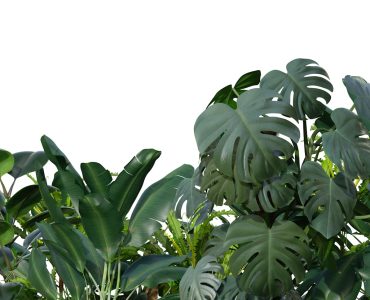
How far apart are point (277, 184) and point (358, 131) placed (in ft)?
1.27

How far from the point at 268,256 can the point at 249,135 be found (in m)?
0.46

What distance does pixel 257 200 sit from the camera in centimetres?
294

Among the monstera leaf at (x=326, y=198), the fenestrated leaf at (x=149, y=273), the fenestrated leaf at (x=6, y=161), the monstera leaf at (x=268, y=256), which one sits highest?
the fenestrated leaf at (x=6, y=161)

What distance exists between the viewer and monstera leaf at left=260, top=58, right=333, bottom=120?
3100 millimetres

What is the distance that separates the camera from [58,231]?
144 inches

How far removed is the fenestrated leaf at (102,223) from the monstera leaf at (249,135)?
0.81 m

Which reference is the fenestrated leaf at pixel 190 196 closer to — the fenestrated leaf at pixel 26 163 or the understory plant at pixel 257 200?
the understory plant at pixel 257 200

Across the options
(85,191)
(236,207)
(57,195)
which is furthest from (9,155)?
(236,207)

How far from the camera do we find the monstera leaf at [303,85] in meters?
3.10

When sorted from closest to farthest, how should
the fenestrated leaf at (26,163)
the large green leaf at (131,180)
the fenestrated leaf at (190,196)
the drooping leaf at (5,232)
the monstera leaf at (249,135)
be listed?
the monstera leaf at (249,135), the fenestrated leaf at (190,196), the large green leaf at (131,180), the drooping leaf at (5,232), the fenestrated leaf at (26,163)

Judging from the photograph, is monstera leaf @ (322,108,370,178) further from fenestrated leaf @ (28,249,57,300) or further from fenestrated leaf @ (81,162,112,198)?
fenestrated leaf @ (28,249,57,300)

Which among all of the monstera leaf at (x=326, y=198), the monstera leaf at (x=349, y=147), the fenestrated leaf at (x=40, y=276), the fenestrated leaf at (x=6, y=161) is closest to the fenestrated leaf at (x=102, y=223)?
the fenestrated leaf at (x=40, y=276)

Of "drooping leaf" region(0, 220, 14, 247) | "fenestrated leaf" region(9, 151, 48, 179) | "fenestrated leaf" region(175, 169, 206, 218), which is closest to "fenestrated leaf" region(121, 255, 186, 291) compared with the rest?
"fenestrated leaf" region(175, 169, 206, 218)

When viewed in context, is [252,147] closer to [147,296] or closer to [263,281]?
[263,281]
